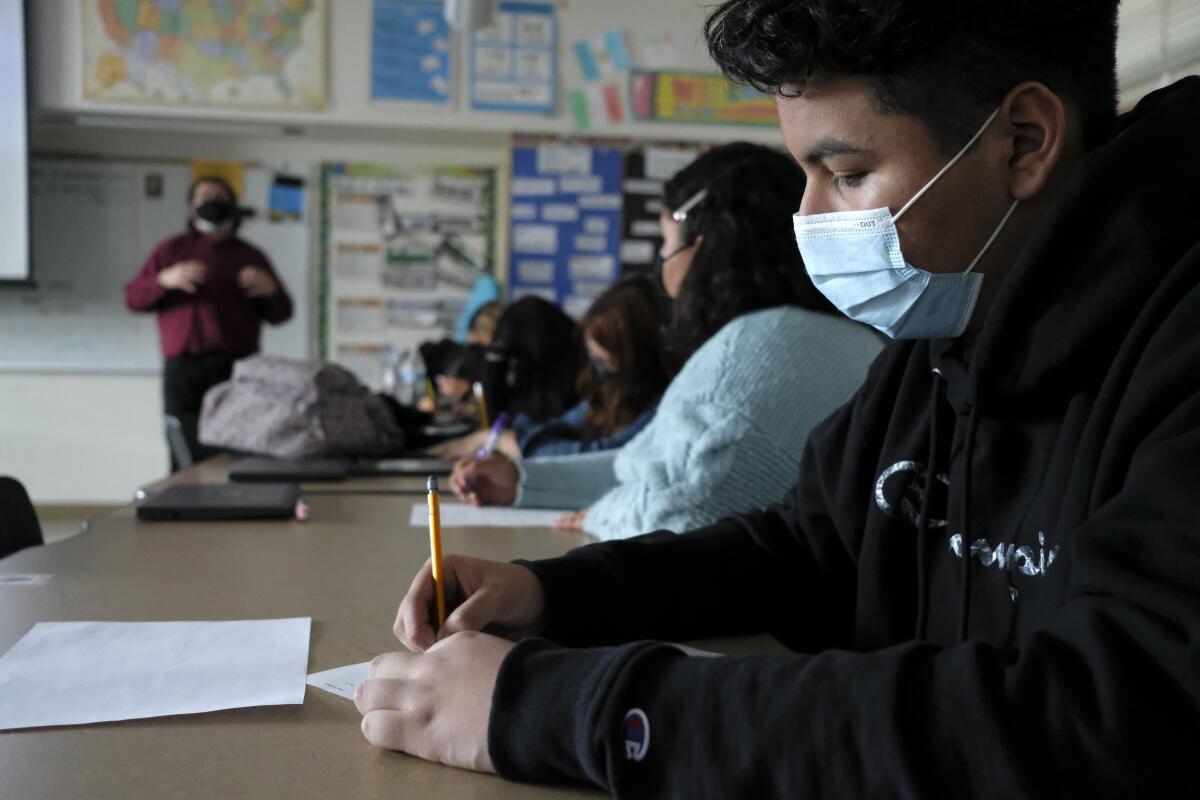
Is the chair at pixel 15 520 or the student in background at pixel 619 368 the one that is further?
the student in background at pixel 619 368

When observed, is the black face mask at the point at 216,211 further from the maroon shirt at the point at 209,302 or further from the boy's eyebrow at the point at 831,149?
the boy's eyebrow at the point at 831,149

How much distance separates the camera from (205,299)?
4.31m

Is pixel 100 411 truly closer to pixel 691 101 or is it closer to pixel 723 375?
pixel 691 101

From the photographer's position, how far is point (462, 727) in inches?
24.6

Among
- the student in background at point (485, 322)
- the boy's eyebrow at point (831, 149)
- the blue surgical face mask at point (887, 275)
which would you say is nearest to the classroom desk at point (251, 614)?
the blue surgical face mask at point (887, 275)

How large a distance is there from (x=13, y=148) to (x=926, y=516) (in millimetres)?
4594

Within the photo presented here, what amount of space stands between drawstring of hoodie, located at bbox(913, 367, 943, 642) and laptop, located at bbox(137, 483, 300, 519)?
1.00m

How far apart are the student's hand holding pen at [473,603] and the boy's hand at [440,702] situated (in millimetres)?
100

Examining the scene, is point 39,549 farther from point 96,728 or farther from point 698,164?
point 698,164

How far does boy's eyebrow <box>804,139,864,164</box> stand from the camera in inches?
29.8

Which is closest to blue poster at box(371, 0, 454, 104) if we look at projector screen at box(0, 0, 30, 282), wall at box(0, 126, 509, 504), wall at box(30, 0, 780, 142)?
wall at box(30, 0, 780, 142)

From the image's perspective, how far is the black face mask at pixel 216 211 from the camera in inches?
166

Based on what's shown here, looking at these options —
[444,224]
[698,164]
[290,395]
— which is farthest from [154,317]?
[698,164]

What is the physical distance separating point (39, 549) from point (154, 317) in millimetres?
3811
